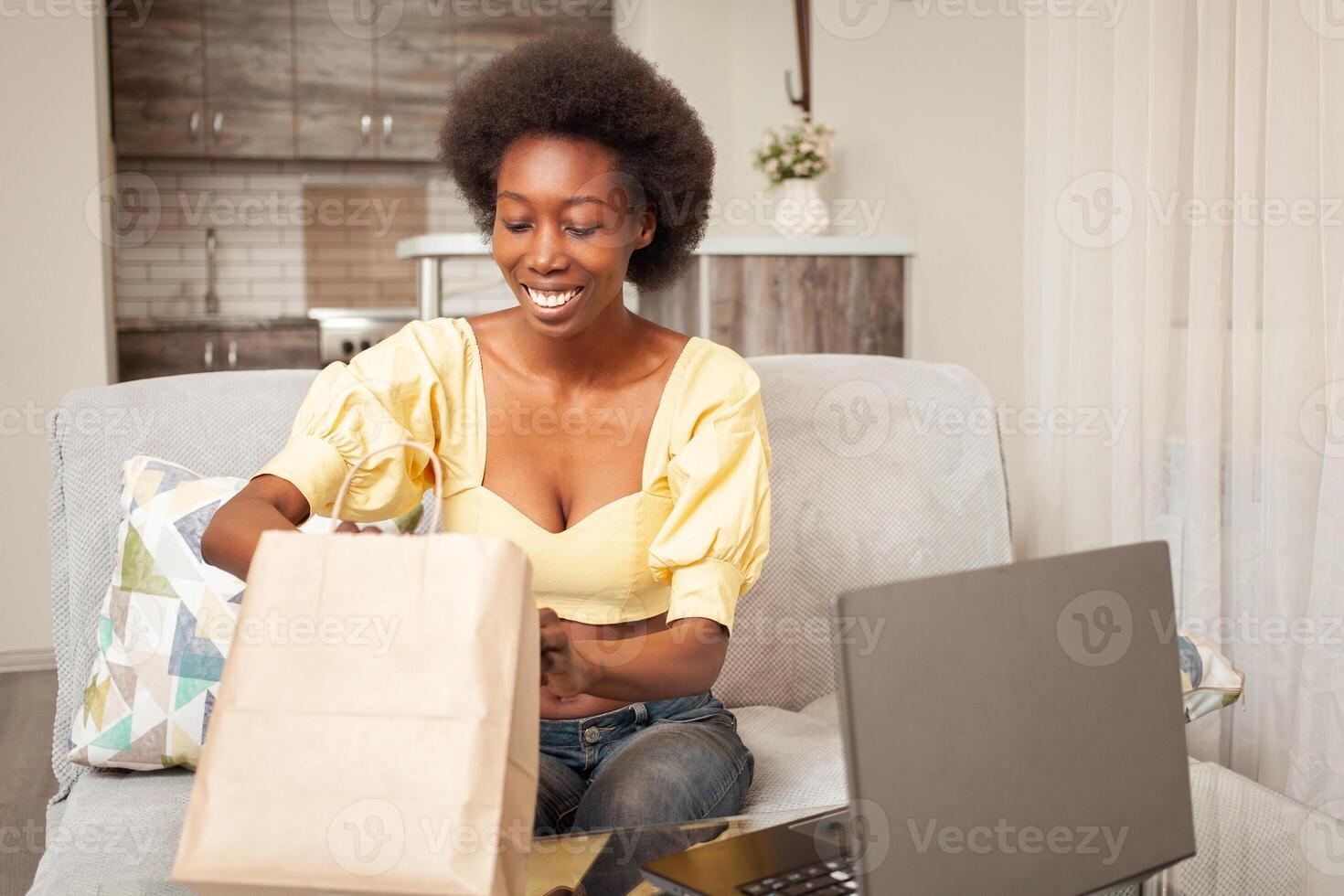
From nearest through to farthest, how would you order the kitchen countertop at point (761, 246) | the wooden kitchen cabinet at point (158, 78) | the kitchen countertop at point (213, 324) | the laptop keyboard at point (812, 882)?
the laptop keyboard at point (812, 882) < the kitchen countertop at point (761, 246) < the kitchen countertop at point (213, 324) < the wooden kitchen cabinet at point (158, 78)

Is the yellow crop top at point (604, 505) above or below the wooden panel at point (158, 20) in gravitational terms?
below

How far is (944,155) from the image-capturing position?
3391 mm

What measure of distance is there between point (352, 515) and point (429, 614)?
1.79 feet

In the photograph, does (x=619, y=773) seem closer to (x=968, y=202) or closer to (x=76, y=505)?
(x=76, y=505)

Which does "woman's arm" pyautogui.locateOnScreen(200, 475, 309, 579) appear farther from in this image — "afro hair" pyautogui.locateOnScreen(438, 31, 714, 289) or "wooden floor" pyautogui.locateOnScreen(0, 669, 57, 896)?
"wooden floor" pyautogui.locateOnScreen(0, 669, 57, 896)

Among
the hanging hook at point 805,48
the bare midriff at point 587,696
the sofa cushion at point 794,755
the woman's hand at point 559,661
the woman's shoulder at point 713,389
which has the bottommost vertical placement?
the sofa cushion at point 794,755

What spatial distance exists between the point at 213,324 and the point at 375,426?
3.64 metres

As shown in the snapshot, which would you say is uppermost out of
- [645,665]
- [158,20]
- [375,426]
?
[158,20]

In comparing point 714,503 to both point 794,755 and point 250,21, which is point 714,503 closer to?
point 794,755

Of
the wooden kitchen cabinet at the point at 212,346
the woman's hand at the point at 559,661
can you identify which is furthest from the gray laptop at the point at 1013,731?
the wooden kitchen cabinet at the point at 212,346

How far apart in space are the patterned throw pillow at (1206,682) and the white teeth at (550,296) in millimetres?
849

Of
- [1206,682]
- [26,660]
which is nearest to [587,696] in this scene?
[1206,682]

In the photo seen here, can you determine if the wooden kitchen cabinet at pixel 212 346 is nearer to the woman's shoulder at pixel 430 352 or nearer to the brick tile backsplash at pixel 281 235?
the brick tile backsplash at pixel 281 235

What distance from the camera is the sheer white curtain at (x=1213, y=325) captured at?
1.66 m
